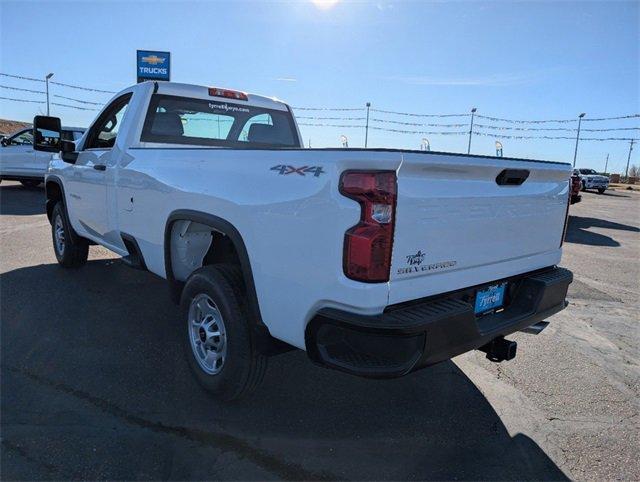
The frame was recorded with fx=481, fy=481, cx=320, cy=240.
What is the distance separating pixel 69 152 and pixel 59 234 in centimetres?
128

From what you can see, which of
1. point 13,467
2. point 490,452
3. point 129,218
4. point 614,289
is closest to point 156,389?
point 13,467

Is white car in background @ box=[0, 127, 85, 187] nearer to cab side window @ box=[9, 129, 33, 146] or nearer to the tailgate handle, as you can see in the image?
cab side window @ box=[9, 129, 33, 146]

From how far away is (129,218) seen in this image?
4219 millimetres

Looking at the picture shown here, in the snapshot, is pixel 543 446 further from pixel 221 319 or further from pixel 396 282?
pixel 221 319

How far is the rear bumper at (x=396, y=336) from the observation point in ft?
7.22

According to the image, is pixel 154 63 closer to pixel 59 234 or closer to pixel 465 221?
pixel 59 234

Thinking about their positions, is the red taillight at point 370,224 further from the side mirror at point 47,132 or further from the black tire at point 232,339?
the side mirror at point 47,132

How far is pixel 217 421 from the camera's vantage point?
2.94 metres

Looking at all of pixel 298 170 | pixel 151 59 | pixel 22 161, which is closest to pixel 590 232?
pixel 298 170

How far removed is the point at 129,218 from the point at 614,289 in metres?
6.18

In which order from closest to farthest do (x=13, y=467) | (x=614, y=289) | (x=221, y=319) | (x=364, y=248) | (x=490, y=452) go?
(x=364, y=248) < (x=13, y=467) < (x=490, y=452) < (x=221, y=319) < (x=614, y=289)

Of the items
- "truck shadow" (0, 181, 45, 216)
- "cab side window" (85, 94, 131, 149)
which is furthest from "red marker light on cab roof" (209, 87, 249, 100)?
"truck shadow" (0, 181, 45, 216)

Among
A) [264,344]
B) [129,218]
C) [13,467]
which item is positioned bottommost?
[13,467]

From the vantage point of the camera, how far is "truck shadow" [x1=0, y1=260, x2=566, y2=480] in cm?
255
